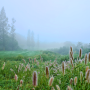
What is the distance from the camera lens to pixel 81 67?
2.79 meters

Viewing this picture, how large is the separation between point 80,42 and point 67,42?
1524 centimetres

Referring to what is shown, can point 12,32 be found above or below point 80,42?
above

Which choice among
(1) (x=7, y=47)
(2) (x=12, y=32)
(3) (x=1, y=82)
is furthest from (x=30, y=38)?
(3) (x=1, y=82)

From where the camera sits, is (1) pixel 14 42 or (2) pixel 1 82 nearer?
(2) pixel 1 82

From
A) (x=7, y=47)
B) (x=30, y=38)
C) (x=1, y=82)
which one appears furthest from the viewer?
(x=30, y=38)

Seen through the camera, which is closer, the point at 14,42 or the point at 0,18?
the point at 0,18

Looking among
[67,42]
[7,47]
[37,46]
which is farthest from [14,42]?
[37,46]

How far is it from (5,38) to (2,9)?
9.17 meters

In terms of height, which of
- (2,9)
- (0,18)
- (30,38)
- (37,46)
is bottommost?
(37,46)

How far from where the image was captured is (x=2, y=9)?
27.4m

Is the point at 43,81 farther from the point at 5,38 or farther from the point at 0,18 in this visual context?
the point at 0,18

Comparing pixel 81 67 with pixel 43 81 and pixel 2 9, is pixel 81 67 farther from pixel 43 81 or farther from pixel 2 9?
pixel 2 9

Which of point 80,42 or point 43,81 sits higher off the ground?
point 80,42

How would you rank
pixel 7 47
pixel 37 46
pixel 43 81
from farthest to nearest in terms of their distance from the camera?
pixel 37 46
pixel 7 47
pixel 43 81
